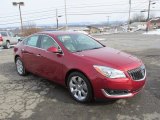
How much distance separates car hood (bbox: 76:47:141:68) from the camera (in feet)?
14.8

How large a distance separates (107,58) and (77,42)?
1226mm

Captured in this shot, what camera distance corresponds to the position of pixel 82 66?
459 centimetres

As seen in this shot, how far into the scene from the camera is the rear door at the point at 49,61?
5.25m

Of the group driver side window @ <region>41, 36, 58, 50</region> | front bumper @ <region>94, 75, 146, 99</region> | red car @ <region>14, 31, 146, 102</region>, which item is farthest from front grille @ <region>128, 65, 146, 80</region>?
driver side window @ <region>41, 36, 58, 50</region>

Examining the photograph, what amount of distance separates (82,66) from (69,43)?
1.14 metres

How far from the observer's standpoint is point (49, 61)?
5.53 m

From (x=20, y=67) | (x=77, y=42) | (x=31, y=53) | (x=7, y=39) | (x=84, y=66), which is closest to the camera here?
(x=84, y=66)

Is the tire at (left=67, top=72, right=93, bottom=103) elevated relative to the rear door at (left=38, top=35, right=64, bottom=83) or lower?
lower

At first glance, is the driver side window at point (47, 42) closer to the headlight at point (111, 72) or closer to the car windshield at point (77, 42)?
the car windshield at point (77, 42)

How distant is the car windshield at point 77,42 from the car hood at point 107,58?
1.05ft

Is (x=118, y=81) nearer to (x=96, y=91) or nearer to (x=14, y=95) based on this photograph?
(x=96, y=91)

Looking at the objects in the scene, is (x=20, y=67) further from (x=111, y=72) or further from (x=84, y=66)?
(x=111, y=72)

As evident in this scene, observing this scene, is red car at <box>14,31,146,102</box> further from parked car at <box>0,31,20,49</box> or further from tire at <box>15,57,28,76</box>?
parked car at <box>0,31,20,49</box>

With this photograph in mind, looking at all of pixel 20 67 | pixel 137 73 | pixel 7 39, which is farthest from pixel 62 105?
pixel 7 39
